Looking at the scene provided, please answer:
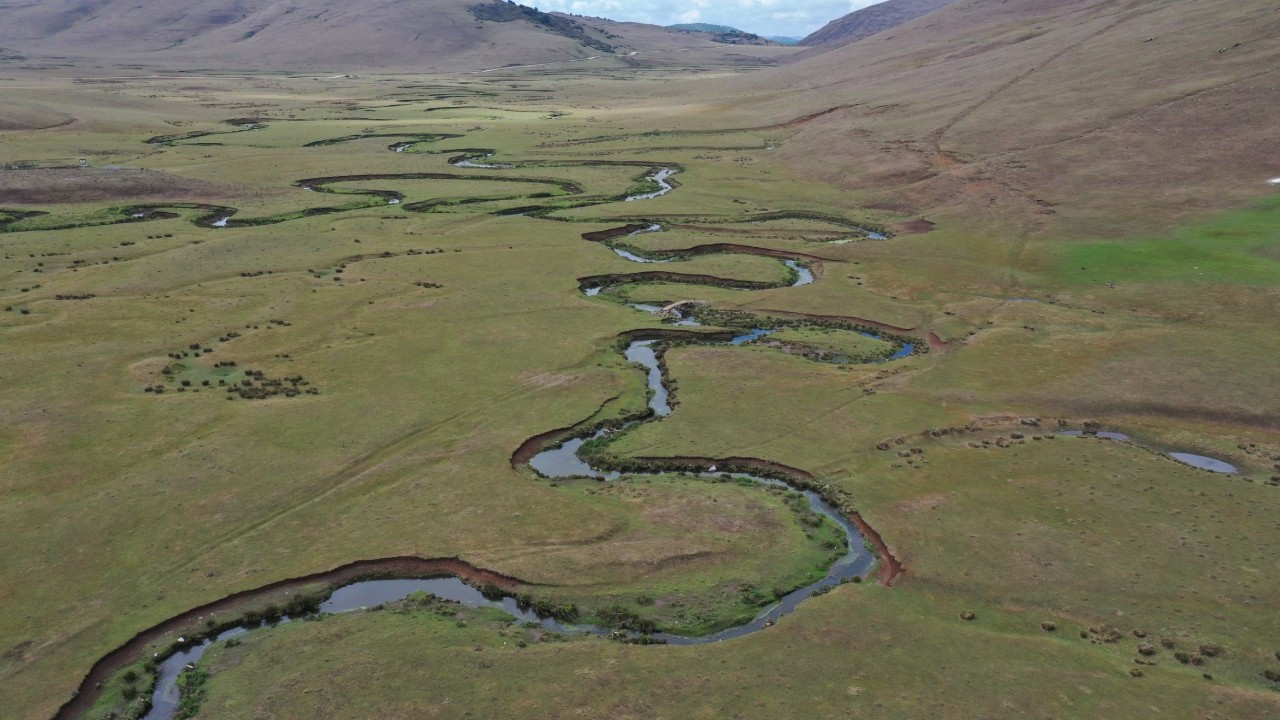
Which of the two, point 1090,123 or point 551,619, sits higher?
point 1090,123

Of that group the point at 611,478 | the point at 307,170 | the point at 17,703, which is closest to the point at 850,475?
the point at 611,478

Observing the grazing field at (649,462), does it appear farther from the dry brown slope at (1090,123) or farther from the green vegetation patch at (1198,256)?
the dry brown slope at (1090,123)

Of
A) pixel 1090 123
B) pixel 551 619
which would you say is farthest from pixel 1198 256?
pixel 551 619

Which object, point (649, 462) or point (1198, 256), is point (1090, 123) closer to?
point (1198, 256)

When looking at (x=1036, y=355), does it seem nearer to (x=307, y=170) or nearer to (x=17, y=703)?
(x=17, y=703)

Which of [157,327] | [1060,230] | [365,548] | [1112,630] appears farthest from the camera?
[1060,230]

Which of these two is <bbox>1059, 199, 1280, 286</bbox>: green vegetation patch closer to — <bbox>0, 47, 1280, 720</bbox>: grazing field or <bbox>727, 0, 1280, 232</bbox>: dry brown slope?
<bbox>0, 47, 1280, 720</bbox>: grazing field

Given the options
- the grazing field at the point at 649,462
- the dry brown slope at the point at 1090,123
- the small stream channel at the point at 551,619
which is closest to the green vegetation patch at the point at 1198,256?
the grazing field at the point at 649,462

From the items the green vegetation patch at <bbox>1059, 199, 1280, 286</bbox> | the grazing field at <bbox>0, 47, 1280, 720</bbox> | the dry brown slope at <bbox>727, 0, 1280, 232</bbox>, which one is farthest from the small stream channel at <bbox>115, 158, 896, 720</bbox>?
the dry brown slope at <bbox>727, 0, 1280, 232</bbox>
